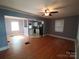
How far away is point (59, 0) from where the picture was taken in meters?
2.13

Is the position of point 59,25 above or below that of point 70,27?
above

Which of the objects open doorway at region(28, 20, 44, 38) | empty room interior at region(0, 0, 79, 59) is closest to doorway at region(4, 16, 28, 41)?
empty room interior at region(0, 0, 79, 59)

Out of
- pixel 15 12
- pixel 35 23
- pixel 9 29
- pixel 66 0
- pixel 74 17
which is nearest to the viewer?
pixel 66 0

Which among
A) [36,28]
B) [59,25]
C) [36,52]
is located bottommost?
[36,52]

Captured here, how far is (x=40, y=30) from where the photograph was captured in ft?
24.7

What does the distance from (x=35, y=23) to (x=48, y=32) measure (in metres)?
2.22

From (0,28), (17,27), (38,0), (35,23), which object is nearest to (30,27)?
(35,23)

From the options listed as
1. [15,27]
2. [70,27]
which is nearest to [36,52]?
[70,27]

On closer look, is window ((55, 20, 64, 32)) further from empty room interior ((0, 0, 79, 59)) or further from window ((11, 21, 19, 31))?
window ((11, 21, 19, 31))

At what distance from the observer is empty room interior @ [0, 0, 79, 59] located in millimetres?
3203

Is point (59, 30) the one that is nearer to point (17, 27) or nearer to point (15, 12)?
point (15, 12)

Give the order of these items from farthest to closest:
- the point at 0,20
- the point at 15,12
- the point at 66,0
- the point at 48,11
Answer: the point at 15,12, the point at 48,11, the point at 0,20, the point at 66,0

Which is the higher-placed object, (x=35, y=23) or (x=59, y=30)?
(x=35, y=23)

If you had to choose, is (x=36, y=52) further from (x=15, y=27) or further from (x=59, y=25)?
(x=15, y=27)
